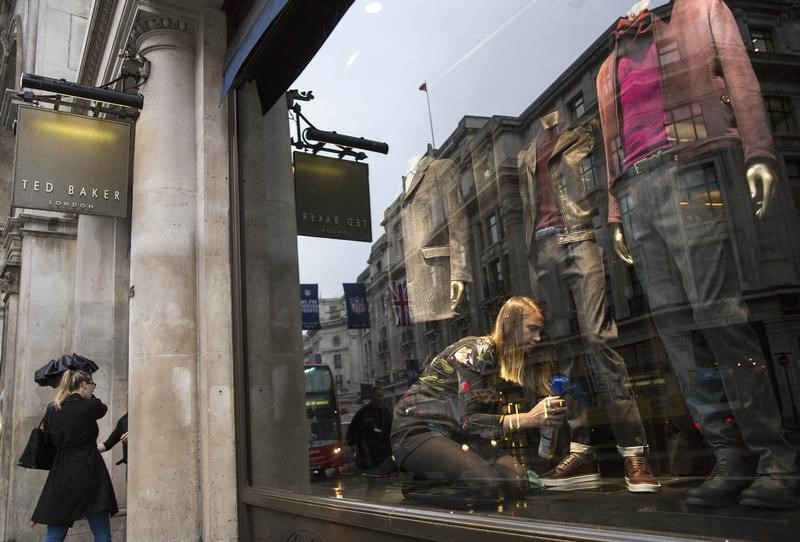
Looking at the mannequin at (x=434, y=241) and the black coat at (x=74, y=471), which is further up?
the mannequin at (x=434, y=241)

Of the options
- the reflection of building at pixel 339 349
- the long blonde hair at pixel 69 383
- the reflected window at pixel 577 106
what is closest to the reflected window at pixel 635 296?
the reflected window at pixel 577 106

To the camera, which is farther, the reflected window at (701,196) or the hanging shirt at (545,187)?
the hanging shirt at (545,187)

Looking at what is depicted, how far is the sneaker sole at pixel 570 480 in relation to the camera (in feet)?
10.8

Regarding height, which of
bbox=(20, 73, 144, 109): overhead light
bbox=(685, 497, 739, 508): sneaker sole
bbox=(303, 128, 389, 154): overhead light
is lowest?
bbox=(685, 497, 739, 508): sneaker sole

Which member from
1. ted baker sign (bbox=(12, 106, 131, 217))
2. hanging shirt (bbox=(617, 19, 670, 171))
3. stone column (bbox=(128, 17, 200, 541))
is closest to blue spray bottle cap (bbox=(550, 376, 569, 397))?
hanging shirt (bbox=(617, 19, 670, 171))

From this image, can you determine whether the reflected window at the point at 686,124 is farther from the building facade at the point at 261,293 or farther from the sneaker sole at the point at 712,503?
the sneaker sole at the point at 712,503

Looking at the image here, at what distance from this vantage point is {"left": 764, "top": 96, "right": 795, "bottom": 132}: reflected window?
6.74ft

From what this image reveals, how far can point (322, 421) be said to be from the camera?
4.86 m

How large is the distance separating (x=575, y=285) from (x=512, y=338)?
592 mm

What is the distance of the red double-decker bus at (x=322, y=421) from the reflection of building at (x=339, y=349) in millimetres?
102

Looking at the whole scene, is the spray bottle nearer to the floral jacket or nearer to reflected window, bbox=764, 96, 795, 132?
the floral jacket

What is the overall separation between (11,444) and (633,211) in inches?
413

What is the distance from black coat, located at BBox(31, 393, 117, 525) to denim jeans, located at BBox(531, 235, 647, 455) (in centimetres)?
390

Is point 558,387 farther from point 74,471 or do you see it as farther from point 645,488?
point 74,471
